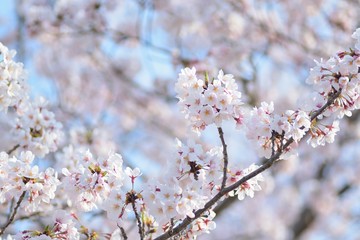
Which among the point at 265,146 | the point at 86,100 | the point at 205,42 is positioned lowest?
the point at 265,146

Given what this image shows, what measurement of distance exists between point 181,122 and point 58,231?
308 inches

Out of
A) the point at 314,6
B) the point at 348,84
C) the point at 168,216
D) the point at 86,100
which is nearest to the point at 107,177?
the point at 168,216

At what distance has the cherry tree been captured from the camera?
2205mm

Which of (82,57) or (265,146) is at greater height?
(82,57)

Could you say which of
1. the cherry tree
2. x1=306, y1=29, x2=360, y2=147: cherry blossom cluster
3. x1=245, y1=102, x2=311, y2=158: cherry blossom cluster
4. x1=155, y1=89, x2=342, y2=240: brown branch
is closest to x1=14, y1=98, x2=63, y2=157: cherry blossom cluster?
the cherry tree

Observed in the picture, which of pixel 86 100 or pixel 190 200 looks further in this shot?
pixel 86 100

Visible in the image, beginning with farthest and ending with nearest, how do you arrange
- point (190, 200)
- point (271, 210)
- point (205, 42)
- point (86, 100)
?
1. point (271, 210)
2. point (86, 100)
3. point (205, 42)
4. point (190, 200)

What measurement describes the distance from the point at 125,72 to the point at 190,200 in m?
6.88

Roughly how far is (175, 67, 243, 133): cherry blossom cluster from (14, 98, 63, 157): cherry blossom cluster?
3.34ft

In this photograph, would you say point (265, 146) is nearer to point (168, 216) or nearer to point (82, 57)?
point (168, 216)

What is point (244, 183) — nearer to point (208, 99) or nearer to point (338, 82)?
point (208, 99)

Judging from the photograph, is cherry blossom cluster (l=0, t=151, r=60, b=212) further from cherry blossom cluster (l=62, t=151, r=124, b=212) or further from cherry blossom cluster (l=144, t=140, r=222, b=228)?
cherry blossom cluster (l=144, t=140, r=222, b=228)

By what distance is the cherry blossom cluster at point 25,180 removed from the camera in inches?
89.7

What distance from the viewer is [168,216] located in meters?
2.12
